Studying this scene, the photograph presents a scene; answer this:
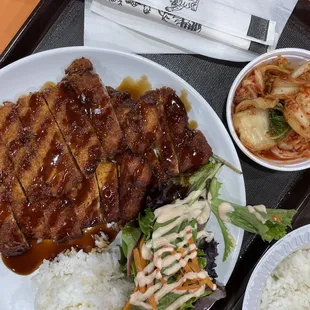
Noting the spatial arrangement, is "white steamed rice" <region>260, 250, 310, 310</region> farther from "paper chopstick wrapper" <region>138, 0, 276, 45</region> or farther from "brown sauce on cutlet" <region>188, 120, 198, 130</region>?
"paper chopstick wrapper" <region>138, 0, 276, 45</region>

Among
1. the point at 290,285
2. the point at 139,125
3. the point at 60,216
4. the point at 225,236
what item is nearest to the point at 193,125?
the point at 139,125

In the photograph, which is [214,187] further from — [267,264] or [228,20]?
[228,20]

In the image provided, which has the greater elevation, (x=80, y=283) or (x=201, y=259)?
(x=201, y=259)

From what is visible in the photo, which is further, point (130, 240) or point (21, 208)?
point (130, 240)

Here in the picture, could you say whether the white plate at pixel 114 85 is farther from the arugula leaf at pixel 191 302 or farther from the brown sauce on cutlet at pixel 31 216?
the brown sauce on cutlet at pixel 31 216

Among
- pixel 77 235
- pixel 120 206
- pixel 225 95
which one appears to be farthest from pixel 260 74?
pixel 77 235

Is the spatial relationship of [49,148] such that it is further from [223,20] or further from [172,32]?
[223,20]
